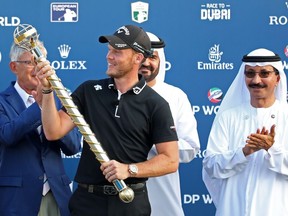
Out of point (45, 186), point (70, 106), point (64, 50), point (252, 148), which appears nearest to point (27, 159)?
point (45, 186)

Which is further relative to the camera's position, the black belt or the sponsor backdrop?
the sponsor backdrop

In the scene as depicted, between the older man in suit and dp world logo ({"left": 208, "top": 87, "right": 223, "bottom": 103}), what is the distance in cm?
153

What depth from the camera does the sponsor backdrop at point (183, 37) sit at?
17.5ft

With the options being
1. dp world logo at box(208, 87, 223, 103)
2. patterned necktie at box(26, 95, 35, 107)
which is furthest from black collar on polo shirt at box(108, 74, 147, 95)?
dp world logo at box(208, 87, 223, 103)

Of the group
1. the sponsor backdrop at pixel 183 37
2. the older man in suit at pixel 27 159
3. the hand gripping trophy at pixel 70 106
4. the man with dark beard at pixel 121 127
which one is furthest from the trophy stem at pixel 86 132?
the sponsor backdrop at pixel 183 37

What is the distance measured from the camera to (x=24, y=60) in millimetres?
4172

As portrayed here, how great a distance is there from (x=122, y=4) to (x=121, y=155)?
191cm

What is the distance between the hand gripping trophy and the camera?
3.44 metres

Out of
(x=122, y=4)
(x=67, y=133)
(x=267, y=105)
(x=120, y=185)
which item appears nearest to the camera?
(x=120, y=185)

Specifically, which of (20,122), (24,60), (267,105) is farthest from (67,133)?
(267,105)

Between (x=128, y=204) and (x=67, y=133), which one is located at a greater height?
(x=67, y=133)

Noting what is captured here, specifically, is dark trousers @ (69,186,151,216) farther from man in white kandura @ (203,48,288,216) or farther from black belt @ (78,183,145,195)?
man in white kandura @ (203,48,288,216)

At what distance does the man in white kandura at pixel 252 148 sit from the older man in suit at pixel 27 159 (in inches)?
36.5

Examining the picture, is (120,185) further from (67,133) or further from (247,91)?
(247,91)
